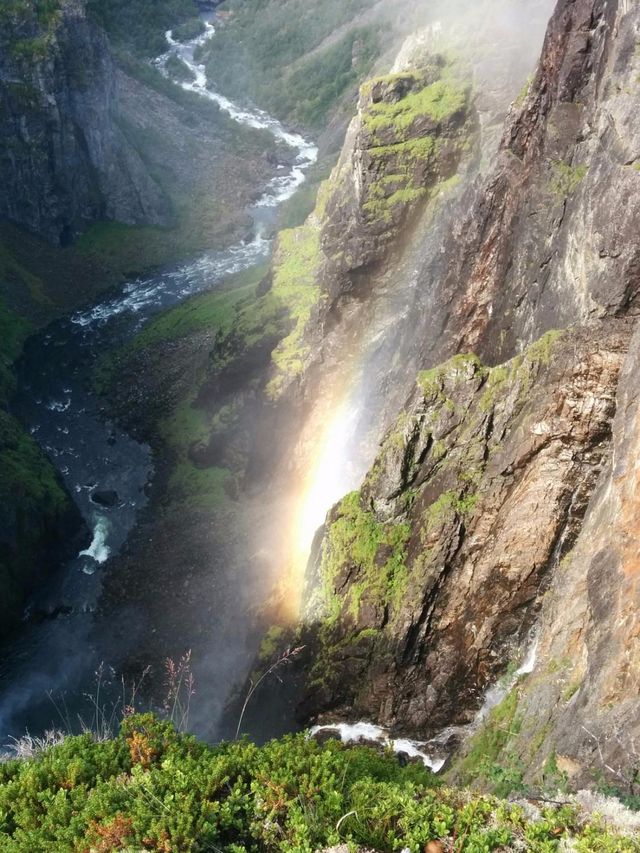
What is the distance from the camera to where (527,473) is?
28.3 metres

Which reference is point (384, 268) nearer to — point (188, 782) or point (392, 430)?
point (392, 430)

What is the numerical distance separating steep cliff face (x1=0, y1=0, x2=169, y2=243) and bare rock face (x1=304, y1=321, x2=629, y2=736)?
75.9 metres

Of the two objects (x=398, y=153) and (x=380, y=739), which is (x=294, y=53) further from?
(x=380, y=739)

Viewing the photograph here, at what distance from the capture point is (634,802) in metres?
14.8

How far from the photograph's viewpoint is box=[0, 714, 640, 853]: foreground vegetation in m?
12.5

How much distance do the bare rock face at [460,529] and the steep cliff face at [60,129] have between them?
249ft

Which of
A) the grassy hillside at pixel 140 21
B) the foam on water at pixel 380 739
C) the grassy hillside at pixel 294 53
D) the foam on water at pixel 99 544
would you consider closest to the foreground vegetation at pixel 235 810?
the foam on water at pixel 380 739

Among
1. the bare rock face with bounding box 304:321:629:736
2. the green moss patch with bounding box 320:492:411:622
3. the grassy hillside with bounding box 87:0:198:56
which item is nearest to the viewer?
the bare rock face with bounding box 304:321:629:736

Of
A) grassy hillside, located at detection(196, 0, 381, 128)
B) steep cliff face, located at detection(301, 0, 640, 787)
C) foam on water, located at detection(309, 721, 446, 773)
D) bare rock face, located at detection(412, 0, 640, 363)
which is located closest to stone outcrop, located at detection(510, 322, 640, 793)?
steep cliff face, located at detection(301, 0, 640, 787)

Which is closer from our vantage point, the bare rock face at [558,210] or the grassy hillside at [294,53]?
the bare rock face at [558,210]

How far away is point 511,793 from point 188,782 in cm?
849

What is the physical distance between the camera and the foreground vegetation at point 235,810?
41.0ft

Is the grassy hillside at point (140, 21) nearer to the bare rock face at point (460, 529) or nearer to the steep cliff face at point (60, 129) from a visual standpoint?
the steep cliff face at point (60, 129)

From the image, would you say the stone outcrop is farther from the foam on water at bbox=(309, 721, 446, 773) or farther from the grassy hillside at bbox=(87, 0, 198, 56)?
the grassy hillside at bbox=(87, 0, 198, 56)
